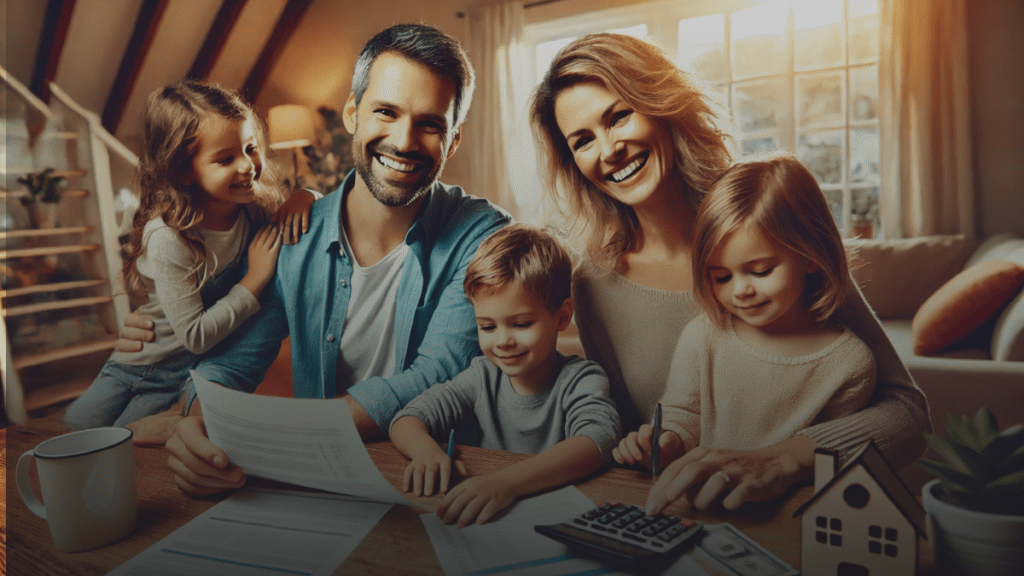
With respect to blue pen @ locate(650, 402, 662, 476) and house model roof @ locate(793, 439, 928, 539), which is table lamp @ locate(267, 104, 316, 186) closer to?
blue pen @ locate(650, 402, 662, 476)

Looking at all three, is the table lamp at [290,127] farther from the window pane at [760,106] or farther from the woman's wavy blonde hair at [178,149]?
the window pane at [760,106]

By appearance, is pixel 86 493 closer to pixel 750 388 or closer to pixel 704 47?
pixel 750 388

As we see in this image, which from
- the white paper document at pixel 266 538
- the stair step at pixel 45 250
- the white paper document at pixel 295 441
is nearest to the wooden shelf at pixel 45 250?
the stair step at pixel 45 250

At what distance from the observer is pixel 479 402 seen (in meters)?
0.92

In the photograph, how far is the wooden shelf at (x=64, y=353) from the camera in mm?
1114

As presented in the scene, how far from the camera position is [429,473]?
80 cm

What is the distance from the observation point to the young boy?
787 millimetres

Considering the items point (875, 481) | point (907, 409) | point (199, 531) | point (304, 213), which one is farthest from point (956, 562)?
point (304, 213)

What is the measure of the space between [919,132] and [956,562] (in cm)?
52

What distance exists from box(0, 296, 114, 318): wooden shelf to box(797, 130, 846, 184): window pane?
115 cm

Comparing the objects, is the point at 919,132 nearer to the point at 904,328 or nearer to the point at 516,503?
the point at 904,328

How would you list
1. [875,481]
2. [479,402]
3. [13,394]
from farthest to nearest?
[13,394] → [479,402] → [875,481]

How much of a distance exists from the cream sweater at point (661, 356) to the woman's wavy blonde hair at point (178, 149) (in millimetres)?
618

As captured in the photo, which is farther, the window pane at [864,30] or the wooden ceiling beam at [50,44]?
the wooden ceiling beam at [50,44]
